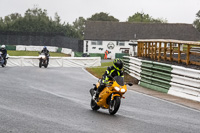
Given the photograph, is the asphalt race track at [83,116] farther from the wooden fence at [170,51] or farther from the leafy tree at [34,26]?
the leafy tree at [34,26]

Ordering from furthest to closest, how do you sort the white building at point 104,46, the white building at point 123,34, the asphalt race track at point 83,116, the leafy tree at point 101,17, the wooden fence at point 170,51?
the leafy tree at point 101,17, the white building at point 123,34, the white building at point 104,46, the wooden fence at point 170,51, the asphalt race track at point 83,116

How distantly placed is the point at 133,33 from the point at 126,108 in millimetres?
79086

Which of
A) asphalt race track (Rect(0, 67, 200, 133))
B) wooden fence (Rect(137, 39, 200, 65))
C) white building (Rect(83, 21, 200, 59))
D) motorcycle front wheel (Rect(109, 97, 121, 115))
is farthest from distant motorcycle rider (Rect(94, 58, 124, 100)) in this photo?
white building (Rect(83, 21, 200, 59))

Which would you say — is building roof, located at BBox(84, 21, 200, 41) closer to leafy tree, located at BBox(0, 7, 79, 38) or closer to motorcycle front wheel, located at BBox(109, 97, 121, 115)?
leafy tree, located at BBox(0, 7, 79, 38)

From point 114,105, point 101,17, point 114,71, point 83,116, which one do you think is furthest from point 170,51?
point 101,17

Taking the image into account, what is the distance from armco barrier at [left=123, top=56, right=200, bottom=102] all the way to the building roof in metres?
66.6

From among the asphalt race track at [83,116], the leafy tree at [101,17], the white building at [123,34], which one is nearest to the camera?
the asphalt race track at [83,116]

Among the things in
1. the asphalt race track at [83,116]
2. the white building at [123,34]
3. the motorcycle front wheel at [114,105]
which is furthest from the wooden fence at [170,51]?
the white building at [123,34]

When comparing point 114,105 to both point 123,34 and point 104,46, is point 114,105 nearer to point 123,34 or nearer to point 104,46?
point 104,46

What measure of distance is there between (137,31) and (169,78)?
74.2 metres

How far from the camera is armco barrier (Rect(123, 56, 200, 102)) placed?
54.1ft

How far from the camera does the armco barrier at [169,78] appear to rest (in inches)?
649

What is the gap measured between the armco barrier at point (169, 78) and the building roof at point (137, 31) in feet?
218

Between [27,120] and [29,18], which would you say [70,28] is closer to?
[29,18]
